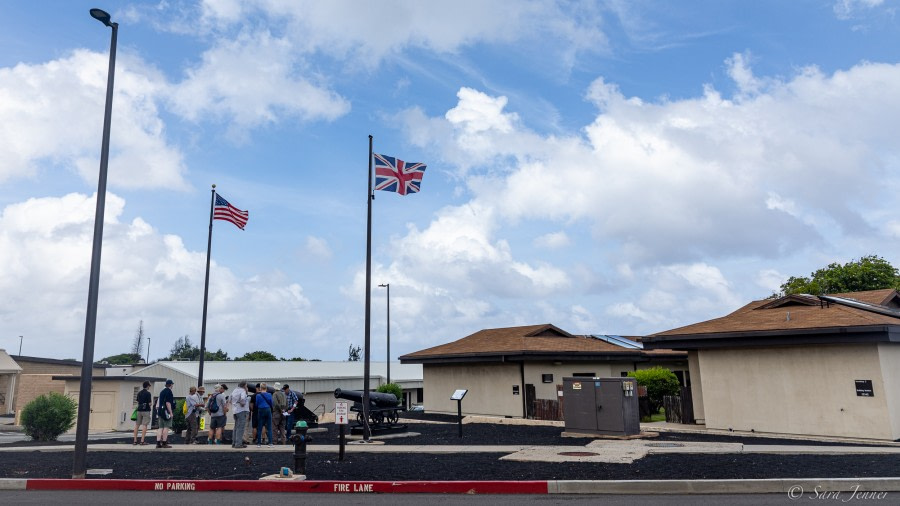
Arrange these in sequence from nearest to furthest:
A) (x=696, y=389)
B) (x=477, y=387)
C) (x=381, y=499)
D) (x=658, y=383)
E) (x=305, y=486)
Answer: (x=381, y=499)
(x=305, y=486)
(x=696, y=389)
(x=658, y=383)
(x=477, y=387)

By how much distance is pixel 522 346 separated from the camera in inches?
1093

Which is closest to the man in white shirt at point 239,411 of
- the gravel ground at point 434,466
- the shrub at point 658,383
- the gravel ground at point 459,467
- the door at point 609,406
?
the gravel ground at point 434,466

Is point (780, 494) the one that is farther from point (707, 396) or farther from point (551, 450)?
point (707, 396)

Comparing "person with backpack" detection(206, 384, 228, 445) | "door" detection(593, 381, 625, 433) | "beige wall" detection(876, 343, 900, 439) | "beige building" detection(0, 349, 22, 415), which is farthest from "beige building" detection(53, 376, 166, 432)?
"beige wall" detection(876, 343, 900, 439)

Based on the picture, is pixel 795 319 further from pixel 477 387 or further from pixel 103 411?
pixel 103 411

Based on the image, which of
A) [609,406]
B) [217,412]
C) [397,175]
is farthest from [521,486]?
[397,175]

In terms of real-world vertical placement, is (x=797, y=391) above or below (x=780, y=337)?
below

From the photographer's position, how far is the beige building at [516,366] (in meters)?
27.1

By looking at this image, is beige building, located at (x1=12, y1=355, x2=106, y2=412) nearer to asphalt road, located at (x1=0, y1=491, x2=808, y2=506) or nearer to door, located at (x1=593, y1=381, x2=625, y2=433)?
asphalt road, located at (x1=0, y1=491, x2=808, y2=506)

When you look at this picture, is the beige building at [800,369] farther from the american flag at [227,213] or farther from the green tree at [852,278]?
the green tree at [852,278]

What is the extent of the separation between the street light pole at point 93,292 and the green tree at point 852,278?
4517cm

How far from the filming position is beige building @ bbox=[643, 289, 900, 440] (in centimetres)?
1712

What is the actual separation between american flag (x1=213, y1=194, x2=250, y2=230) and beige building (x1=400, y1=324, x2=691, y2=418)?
10532 mm

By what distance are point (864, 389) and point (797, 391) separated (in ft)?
5.60
